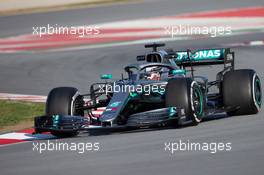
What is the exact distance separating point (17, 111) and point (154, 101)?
4.98m

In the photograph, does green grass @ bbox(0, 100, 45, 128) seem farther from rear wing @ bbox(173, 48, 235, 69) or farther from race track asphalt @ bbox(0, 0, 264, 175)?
rear wing @ bbox(173, 48, 235, 69)

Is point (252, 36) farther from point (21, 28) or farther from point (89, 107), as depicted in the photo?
point (89, 107)

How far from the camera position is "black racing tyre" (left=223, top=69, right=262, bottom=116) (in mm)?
15680

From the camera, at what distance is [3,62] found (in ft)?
92.7

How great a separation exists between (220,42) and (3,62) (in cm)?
716

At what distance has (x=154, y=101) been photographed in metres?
15.1

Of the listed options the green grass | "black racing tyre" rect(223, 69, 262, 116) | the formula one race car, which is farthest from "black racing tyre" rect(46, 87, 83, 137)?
"black racing tyre" rect(223, 69, 262, 116)

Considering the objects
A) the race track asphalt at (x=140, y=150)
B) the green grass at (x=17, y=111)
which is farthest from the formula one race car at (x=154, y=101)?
the green grass at (x=17, y=111)

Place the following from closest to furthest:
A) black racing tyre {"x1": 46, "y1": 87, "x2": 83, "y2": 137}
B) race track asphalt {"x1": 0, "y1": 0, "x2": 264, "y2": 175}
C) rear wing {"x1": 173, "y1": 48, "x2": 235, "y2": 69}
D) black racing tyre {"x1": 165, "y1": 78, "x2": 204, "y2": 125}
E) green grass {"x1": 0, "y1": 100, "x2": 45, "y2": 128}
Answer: race track asphalt {"x1": 0, "y1": 0, "x2": 264, "y2": 175} → black racing tyre {"x1": 165, "y1": 78, "x2": 204, "y2": 125} → black racing tyre {"x1": 46, "y1": 87, "x2": 83, "y2": 137} → rear wing {"x1": 173, "y1": 48, "x2": 235, "y2": 69} → green grass {"x1": 0, "y1": 100, "x2": 45, "y2": 128}

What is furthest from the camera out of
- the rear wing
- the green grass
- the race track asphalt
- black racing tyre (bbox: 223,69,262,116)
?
the green grass

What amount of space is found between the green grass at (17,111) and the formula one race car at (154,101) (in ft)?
8.08

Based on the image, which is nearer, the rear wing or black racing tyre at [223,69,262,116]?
black racing tyre at [223,69,262,116]

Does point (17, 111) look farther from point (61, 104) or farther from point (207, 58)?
point (207, 58)
